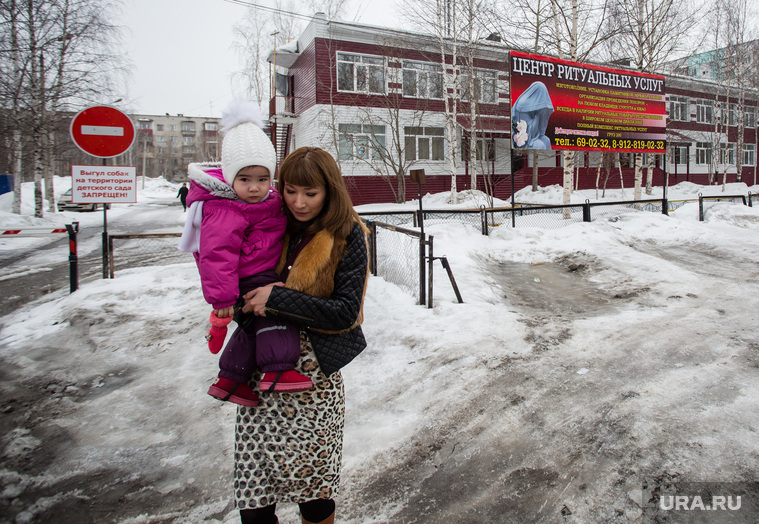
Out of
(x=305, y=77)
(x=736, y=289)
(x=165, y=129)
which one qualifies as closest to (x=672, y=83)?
(x=305, y=77)

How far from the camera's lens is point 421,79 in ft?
74.2

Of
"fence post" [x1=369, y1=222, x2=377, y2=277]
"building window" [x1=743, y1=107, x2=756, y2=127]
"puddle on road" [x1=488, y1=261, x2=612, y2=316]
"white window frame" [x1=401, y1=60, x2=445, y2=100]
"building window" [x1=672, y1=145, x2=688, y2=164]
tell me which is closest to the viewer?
"puddle on road" [x1=488, y1=261, x2=612, y2=316]

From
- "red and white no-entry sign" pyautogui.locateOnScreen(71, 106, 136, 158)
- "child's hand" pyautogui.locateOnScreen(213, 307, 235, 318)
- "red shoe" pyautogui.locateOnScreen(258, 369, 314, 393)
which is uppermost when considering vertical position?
"red and white no-entry sign" pyautogui.locateOnScreen(71, 106, 136, 158)

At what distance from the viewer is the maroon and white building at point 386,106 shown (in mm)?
21047

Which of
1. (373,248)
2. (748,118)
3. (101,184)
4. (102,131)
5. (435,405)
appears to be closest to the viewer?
(435,405)

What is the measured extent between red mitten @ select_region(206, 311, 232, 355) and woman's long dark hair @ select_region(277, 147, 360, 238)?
465mm

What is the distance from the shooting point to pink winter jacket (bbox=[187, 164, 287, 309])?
1.60m

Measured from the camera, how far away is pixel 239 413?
1820 millimetres

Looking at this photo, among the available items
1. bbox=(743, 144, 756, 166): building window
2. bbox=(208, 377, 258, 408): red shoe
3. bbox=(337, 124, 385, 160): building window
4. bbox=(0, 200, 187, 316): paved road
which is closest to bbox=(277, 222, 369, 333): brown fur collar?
bbox=(208, 377, 258, 408): red shoe

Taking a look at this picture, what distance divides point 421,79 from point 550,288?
705 inches

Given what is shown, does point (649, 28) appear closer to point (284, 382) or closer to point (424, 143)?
point (424, 143)

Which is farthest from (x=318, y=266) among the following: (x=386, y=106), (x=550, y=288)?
(x=386, y=106)

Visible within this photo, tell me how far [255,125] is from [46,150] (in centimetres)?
2349

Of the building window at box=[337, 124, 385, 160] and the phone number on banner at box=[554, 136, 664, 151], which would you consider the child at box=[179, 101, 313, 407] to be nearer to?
the phone number on banner at box=[554, 136, 664, 151]
